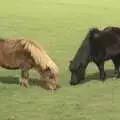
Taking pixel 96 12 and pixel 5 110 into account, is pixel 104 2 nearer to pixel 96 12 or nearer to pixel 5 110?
pixel 96 12

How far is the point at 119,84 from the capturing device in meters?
10.9

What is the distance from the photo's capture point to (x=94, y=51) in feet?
36.4

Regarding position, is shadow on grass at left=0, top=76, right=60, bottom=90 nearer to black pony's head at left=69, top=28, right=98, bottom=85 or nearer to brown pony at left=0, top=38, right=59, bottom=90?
brown pony at left=0, top=38, right=59, bottom=90

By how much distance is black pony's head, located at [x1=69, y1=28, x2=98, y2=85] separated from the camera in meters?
10.9

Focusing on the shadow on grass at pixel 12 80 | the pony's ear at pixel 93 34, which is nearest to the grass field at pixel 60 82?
the shadow on grass at pixel 12 80

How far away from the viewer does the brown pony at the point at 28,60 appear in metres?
10.2

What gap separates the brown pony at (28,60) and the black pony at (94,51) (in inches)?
30.7

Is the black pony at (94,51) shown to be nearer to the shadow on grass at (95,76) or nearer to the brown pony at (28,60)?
the shadow on grass at (95,76)

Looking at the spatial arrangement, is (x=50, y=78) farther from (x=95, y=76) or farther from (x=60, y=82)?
(x=95, y=76)

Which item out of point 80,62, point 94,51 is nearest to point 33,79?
point 80,62

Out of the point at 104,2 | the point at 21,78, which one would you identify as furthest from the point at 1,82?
the point at 104,2

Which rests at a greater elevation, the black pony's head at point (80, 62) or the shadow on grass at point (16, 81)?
the black pony's head at point (80, 62)

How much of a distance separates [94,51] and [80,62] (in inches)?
17.0

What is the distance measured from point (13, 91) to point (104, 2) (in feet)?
68.2
